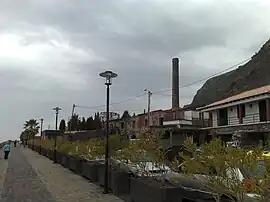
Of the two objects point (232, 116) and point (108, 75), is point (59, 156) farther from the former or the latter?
point (232, 116)

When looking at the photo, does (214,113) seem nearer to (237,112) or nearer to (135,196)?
(237,112)

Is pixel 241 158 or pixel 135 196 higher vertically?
pixel 241 158

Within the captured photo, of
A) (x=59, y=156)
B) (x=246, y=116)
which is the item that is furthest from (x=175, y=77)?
(x=59, y=156)

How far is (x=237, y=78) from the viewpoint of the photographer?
72.9 meters

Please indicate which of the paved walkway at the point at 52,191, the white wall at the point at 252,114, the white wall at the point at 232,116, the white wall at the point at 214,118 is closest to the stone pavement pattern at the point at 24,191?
the paved walkway at the point at 52,191

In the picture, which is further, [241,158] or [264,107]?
[264,107]

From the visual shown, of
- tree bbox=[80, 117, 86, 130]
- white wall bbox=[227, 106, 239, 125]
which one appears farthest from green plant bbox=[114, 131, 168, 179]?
tree bbox=[80, 117, 86, 130]

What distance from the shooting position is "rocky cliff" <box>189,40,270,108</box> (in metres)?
66.6

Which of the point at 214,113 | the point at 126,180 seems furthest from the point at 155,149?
the point at 214,113

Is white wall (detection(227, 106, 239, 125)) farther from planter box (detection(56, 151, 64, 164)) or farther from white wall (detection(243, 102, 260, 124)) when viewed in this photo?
planter box (detection(56, 151, 64, 164))

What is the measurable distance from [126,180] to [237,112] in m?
28.3

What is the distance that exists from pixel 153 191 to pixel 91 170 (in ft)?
23.5

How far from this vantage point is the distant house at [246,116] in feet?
111

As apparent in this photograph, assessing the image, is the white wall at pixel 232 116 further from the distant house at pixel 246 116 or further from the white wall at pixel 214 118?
the white wall at pixel 214 118
